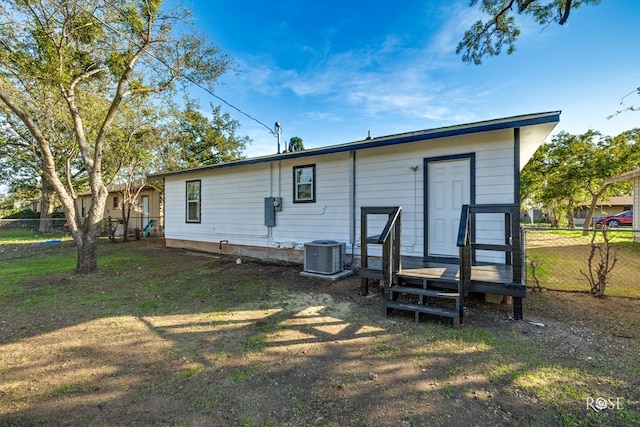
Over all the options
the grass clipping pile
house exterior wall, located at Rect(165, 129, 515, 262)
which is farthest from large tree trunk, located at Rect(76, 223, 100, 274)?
house exterior wall, located at Rect(165, 129, 515, 262)

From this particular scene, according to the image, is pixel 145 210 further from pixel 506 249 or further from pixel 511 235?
pixel 511 235

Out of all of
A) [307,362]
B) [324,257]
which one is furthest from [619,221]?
[307,362]

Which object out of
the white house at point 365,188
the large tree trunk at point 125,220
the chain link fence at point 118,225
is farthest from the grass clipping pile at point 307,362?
the chain link fence at point 118,225

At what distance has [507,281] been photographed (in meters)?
3.69

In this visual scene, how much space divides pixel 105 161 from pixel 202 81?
9.58 m

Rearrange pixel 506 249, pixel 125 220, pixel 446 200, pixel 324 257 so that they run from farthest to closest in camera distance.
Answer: pixel 125 220 → pixel 324 257 → pixel 446 200 → pixel 506 249

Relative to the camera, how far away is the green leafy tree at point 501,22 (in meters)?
7.16

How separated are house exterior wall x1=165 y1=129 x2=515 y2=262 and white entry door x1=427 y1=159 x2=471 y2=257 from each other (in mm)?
170

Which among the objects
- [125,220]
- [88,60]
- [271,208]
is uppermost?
[88,60]

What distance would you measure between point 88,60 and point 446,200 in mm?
8183

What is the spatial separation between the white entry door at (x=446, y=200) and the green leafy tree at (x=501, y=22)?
5.18m

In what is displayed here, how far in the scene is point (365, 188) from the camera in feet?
20.8

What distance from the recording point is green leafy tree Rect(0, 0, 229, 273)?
18.0ft

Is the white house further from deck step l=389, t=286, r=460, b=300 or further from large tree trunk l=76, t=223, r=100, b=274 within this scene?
large tree trunk l=76, t=223, r=100, b=274
